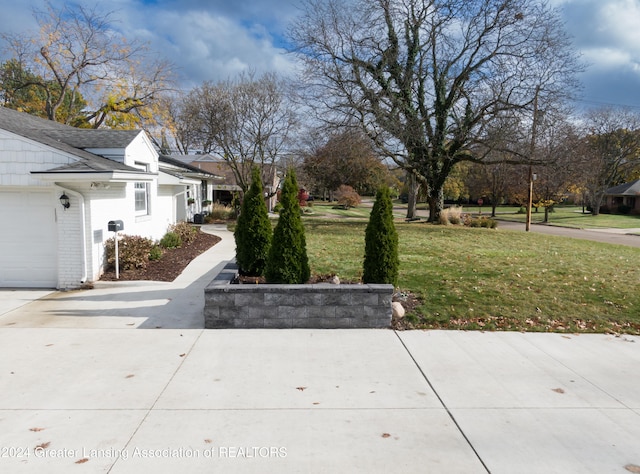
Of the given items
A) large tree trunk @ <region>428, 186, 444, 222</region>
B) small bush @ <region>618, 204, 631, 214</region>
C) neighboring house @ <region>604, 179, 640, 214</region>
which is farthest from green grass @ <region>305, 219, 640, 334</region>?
small bush @ <region>618, 204, 631, 214</region>

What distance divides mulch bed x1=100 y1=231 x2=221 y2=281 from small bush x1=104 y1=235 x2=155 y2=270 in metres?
0.13

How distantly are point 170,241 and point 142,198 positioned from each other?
1.58m

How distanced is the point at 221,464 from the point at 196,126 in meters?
27.9

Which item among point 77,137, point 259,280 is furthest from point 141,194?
point 259,280

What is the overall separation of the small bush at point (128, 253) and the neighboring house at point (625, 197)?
50870 mm

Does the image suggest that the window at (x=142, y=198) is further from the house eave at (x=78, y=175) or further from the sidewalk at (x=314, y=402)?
the sidewalk at (x=314, y=402)

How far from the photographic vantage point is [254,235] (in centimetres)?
757

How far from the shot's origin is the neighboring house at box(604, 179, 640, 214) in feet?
148

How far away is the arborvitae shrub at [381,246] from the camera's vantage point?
6.64 m

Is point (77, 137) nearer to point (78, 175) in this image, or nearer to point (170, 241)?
point (170, 241)

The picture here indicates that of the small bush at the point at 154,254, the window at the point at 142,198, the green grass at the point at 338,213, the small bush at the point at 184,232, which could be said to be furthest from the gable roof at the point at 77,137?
the green grass at the point at 338,213

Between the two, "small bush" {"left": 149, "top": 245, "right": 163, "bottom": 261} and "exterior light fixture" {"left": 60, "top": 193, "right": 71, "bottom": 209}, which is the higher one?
"exterior light fixture" {"left": 60, "top": 193, "right": 71, "bottom": 209}

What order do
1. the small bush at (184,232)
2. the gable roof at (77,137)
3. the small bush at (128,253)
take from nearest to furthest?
the small bush at (128,253) → the gable roof at (77,137) → the small bush at (184,232)

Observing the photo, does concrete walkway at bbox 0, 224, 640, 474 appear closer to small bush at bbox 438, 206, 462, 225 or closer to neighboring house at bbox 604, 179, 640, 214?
small bush at bbox 438, 206, 462, 225
